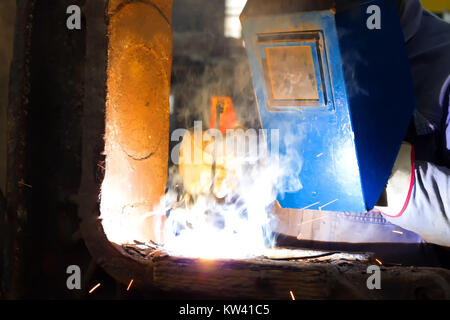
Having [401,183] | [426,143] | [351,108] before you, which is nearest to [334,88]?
[351,108]

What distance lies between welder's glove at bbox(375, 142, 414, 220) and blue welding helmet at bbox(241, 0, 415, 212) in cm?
9

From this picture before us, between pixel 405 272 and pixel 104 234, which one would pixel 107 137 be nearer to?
pixel 104 234

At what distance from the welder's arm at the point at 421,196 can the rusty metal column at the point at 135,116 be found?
108cm

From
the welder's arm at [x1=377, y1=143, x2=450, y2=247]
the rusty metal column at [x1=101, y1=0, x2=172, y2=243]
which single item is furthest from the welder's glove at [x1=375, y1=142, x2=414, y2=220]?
the rusty metal column at [x1=101, y1=0, x2=172, y2=243]

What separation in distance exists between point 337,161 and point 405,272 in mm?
471

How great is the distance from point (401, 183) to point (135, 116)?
1.15 meters

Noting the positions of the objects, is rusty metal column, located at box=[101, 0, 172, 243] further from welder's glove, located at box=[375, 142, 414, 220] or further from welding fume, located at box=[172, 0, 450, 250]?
welder's glove, located at box=[375, 142, 414, 220]

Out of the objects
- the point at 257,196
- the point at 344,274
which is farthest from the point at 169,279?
the point at 257,196

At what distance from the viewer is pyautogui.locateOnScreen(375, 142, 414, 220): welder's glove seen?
4.50 ft

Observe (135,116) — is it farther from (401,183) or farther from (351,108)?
(401,183)

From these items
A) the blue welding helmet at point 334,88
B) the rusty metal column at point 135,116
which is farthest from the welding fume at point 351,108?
the rusty metal column at point 135,116

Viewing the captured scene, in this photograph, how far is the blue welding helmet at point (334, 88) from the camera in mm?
1123

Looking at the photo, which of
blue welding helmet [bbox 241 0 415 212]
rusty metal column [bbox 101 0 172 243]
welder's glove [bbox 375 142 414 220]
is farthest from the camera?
welder's glove [bbox 375 142 414 220]

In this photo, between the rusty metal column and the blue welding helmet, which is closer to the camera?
the blue welding helmet
